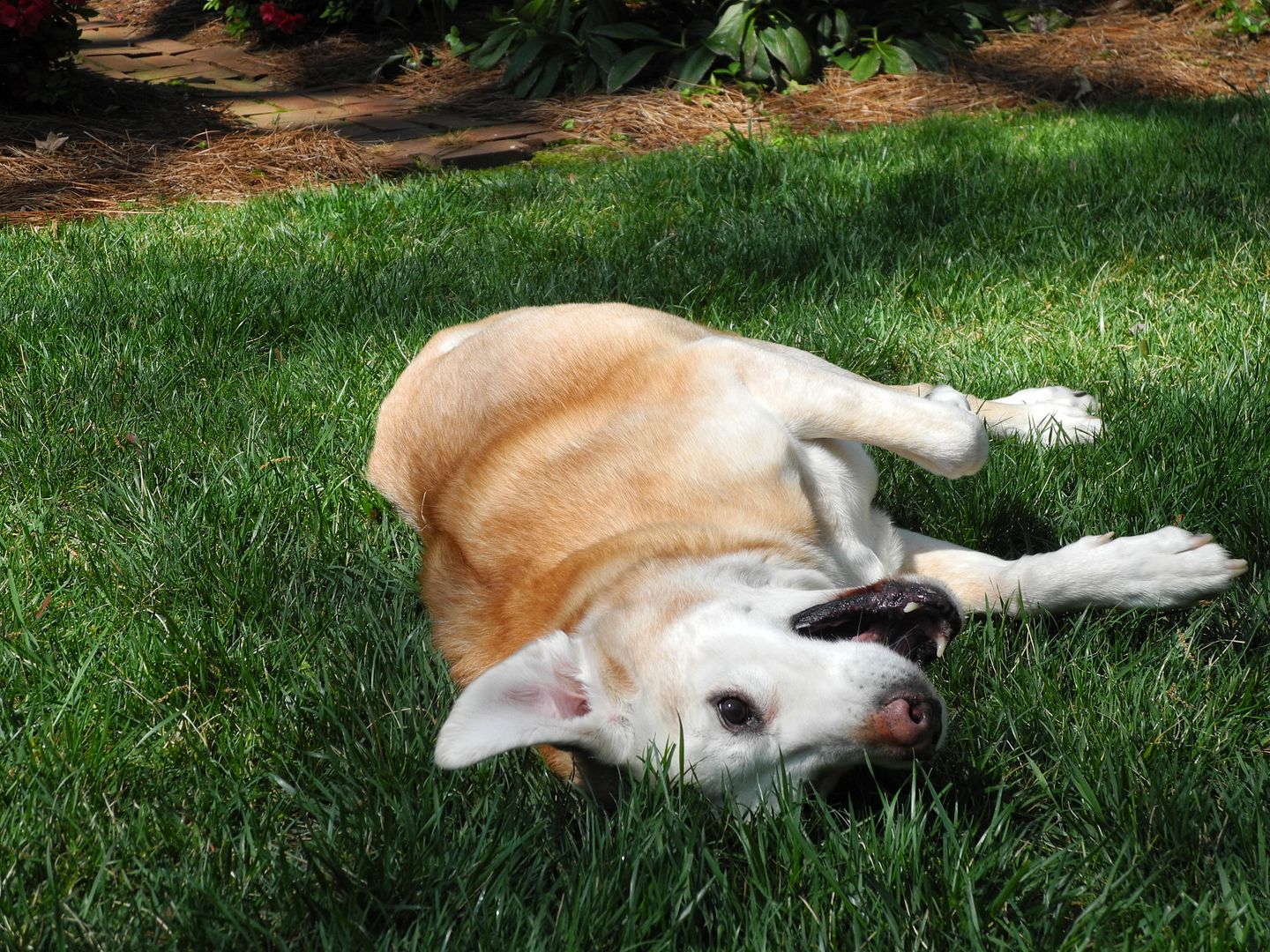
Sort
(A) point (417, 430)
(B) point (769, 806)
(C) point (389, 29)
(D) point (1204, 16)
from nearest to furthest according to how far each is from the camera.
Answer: (B) point (769, 806)
(A) point (417, 430)
(D) point (1204, 16)
(C) point (389, 29)

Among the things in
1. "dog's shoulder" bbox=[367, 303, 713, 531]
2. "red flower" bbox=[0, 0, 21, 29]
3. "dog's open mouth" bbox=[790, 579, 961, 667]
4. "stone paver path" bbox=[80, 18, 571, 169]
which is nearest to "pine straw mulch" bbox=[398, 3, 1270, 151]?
"stone paver path" bbox=[80, 18, 571, 169]

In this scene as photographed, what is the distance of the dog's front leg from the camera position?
2.36m

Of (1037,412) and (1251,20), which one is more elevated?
(1251,20)

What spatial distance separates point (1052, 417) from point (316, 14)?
937 centimetres

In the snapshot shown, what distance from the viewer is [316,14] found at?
10492 millimetres

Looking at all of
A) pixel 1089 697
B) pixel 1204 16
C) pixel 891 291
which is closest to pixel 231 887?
pixel 1089 697

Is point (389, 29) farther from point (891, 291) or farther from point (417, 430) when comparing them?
point (417, 430)

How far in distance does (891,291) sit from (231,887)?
10.6 feet

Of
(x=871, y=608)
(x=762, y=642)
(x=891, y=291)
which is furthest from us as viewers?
(x=891, y=291)

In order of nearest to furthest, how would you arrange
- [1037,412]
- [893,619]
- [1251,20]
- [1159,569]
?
1. [893,619]
2. [1159,569]
3. [1037,412]
4. [1251,20]

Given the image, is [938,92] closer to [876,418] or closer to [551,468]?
[876,418]

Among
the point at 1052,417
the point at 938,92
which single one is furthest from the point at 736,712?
the point at 938,92

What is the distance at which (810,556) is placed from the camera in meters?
2.58

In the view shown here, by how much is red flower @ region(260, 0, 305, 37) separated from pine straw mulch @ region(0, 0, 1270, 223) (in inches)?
52.0
